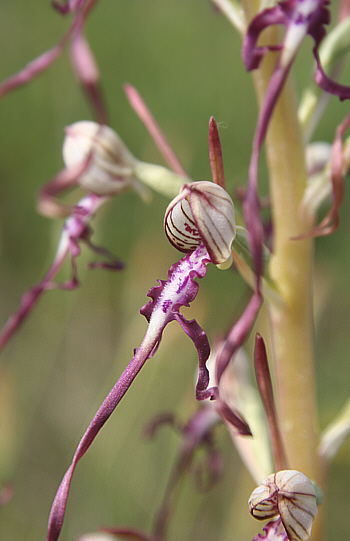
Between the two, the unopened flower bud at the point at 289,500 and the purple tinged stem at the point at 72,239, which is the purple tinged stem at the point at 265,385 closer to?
the unopened flower bud at the point at 289,500

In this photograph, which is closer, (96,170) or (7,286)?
(96,170)

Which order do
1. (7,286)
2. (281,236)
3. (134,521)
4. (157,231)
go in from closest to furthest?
(281,236)
(134,521)
(157,231)
(7,286)

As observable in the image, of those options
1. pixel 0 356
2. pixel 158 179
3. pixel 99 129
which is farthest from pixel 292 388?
pixel 0 356

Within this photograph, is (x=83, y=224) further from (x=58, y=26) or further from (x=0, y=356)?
(x=58, y=26)

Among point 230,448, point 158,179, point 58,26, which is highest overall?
point 58,26

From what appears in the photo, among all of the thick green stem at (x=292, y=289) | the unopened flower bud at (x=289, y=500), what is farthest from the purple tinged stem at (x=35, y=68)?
the unopened flower bud at (x=289, y=500)

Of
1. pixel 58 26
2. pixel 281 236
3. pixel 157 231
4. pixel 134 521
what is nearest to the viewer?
pixel 281 236

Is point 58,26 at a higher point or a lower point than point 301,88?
higher
